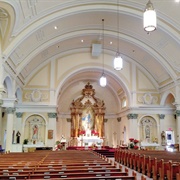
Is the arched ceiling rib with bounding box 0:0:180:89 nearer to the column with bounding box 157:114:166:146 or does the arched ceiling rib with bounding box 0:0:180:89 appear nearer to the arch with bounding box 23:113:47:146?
the column with bounding box 157:114:166:146

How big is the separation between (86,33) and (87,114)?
9754 mm

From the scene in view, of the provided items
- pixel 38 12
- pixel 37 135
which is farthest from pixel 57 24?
pixel 37 135

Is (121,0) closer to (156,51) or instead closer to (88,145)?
(156,51)

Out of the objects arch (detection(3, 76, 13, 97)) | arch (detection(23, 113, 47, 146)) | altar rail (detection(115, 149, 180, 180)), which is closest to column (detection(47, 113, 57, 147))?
arch (detection(23, 113, 47, 146))

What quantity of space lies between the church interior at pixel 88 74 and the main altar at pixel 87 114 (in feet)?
0.32

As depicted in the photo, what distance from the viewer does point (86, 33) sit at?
1661 cm

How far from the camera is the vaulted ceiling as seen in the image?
477 inches

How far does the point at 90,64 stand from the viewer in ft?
64.1

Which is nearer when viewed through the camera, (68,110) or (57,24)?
(57,24)

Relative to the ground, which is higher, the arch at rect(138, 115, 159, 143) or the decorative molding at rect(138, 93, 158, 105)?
the decorative molding at rect(138, 93, 158, 105)

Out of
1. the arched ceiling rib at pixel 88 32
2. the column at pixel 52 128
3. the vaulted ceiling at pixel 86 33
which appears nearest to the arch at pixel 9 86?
the vaulted ceiling at pixel 86 33

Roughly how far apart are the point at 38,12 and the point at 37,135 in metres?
9.76

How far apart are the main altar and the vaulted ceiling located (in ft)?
19.5

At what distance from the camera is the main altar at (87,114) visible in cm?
2297
